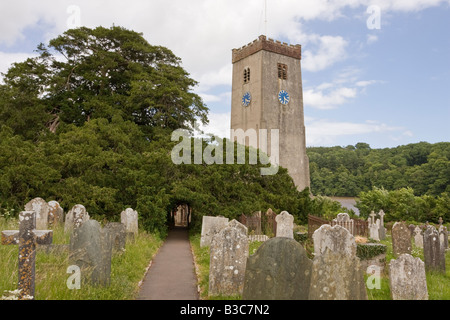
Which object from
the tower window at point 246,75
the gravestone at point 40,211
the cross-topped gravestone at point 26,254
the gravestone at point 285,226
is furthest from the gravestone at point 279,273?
the tower window at point 246,75

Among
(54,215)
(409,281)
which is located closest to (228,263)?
(409,281)

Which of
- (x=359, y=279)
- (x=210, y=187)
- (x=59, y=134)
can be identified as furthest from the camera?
(x=59, y=134)

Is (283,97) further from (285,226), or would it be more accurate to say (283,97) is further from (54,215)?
(54,215)

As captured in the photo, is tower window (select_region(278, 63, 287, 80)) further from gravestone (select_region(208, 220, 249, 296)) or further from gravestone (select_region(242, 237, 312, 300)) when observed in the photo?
gravestone (select_region(242, 237, 312, 300))

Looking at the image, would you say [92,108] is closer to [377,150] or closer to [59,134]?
[59,134]

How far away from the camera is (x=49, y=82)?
2369 cm

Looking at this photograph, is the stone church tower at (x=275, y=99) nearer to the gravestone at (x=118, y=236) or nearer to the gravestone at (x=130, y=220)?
the gravestone at (x=130, y=220)

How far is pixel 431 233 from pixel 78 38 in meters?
25.2

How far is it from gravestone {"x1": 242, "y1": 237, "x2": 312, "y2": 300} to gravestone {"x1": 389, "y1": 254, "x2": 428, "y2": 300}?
342cm

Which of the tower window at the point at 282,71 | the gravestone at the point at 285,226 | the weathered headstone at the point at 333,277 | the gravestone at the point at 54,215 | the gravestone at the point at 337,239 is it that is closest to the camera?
the weathered headstone at the point at 333,277

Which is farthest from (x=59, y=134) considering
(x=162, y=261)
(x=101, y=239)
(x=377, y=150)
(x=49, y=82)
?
(x=377, y=150)

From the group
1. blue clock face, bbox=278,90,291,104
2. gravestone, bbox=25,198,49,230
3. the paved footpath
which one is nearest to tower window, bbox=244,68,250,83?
blue clock face, bbox=278,90,291,104

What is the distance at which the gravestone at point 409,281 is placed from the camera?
24.5 ft

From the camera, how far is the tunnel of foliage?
1619 cm
